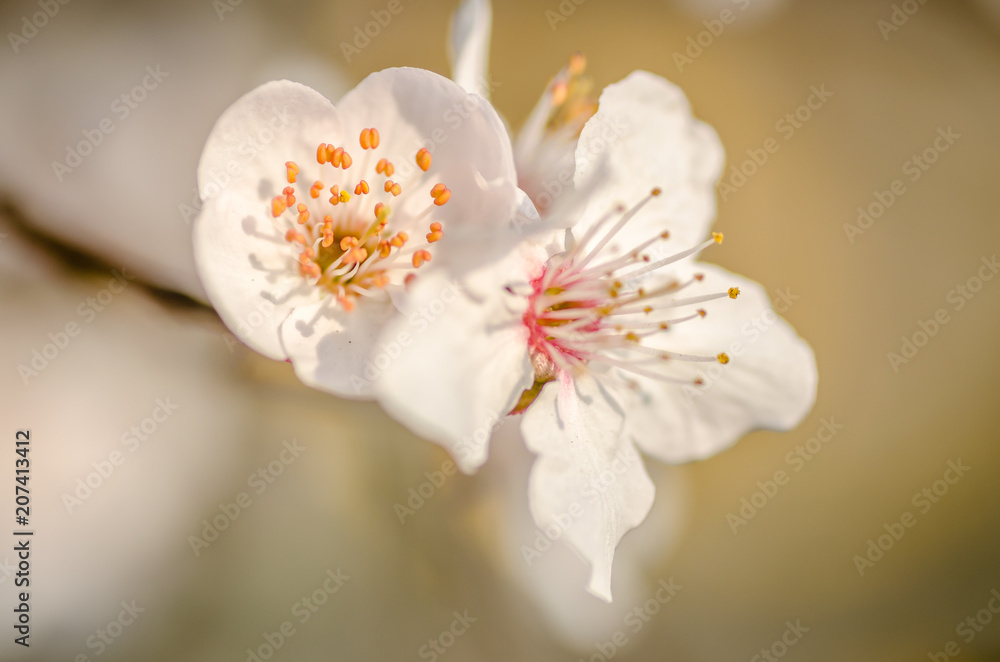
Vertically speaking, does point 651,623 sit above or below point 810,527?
below

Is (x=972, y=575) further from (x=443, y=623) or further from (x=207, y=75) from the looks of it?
(x=207, y=75)

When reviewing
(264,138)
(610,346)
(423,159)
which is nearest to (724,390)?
(610,346)

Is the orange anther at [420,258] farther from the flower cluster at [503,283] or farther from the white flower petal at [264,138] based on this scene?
the white flower petal at [264,138]

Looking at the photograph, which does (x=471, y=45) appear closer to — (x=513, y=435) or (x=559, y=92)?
(x=559, y=92)

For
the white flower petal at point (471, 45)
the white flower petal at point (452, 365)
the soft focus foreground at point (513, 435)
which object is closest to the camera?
the white flower petal at point (452, 365)

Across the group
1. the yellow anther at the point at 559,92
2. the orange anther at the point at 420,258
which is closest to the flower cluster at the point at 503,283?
the orange anther at the point at 420,258

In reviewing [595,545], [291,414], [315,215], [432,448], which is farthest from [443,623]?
[315,215]
